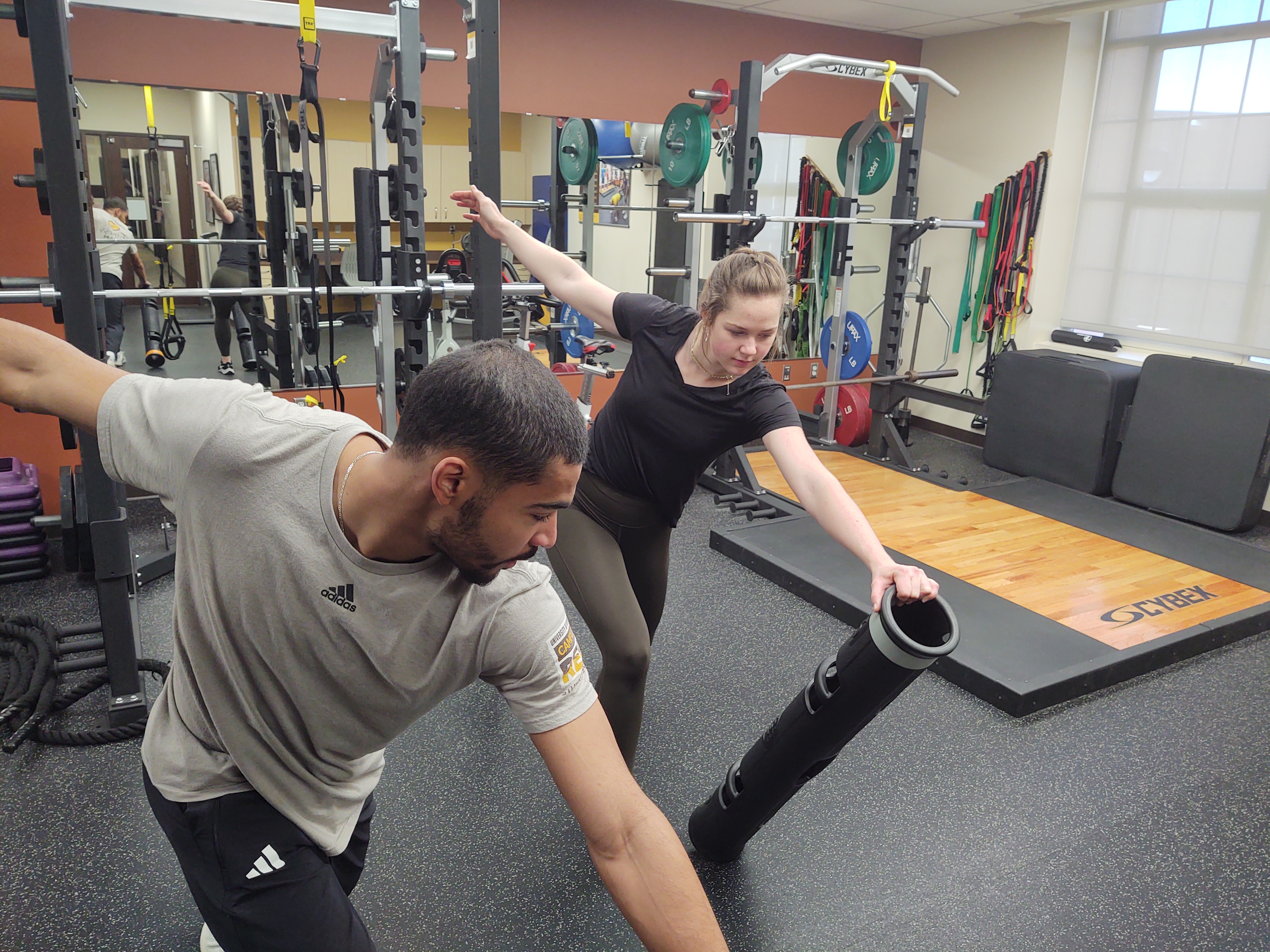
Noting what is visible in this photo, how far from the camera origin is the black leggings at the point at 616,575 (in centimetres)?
189

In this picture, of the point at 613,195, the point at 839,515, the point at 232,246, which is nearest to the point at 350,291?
the point at 839,515

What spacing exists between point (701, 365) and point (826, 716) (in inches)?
32.7

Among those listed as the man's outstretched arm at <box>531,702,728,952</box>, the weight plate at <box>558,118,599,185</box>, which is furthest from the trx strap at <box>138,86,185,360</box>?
the man's outstretched arm at <box>531,702,728,952</box>

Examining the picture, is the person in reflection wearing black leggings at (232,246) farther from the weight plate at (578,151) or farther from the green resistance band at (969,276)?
the green resistance band at (969,276)

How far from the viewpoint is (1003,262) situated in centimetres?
561

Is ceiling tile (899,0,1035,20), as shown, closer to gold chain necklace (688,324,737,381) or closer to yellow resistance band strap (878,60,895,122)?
yellow resistance band strap (878,60,895,122)

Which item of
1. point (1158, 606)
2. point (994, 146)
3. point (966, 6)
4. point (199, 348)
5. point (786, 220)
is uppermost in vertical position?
point (966, 6)

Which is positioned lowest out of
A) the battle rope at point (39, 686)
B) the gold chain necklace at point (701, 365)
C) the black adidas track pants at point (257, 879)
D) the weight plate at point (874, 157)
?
the battle rope at point (39, 686)

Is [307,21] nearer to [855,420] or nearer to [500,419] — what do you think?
[500,419]

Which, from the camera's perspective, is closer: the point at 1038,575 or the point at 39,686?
the point at 39,686

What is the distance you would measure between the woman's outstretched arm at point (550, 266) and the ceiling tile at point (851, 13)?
135 inches

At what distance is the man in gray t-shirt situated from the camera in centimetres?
96

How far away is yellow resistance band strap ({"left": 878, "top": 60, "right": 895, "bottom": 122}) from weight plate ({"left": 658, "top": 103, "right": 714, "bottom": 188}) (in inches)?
33.5

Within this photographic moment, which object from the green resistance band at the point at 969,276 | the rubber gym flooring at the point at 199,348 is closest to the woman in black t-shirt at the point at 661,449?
the rubber gym flooring at the point at 199,348
